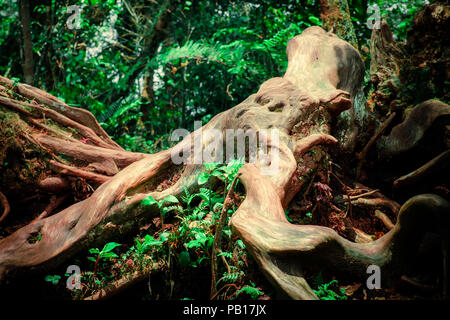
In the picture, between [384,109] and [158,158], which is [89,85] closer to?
[158,158]

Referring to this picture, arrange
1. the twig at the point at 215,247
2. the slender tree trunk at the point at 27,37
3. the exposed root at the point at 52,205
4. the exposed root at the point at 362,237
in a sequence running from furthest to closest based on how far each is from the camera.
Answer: the slender tree trunk at the point at 27,37
the exposed root at the point at 52,205
the exposed root at the point at 362,237
the twig at the point at 215,247

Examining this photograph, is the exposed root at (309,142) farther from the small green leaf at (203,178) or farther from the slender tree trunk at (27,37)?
the slender tree trunk at (27,37)

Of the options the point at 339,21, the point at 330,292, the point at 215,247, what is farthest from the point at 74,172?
the point at 339,21

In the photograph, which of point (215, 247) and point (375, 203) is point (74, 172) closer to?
point (215, 247)

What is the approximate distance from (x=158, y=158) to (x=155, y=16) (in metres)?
5.84

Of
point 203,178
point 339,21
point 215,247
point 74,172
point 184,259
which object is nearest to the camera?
point 215,247

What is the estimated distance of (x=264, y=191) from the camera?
2.33m

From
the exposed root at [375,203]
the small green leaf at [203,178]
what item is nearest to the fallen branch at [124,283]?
the small green leaf at [203,178]

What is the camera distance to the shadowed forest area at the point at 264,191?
6.89ft

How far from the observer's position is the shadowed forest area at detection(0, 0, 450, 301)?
2.10 meters

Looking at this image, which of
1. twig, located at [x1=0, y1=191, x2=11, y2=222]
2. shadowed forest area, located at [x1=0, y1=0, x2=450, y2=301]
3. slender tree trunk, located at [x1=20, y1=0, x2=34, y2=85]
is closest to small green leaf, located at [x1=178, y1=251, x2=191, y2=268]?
shadowed forest area, located at [x1=0, y1=0, x2=450, y2=301]

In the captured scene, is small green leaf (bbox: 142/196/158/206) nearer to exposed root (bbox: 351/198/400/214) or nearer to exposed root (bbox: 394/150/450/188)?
exposed root (bbox: 351/198/400/214)
